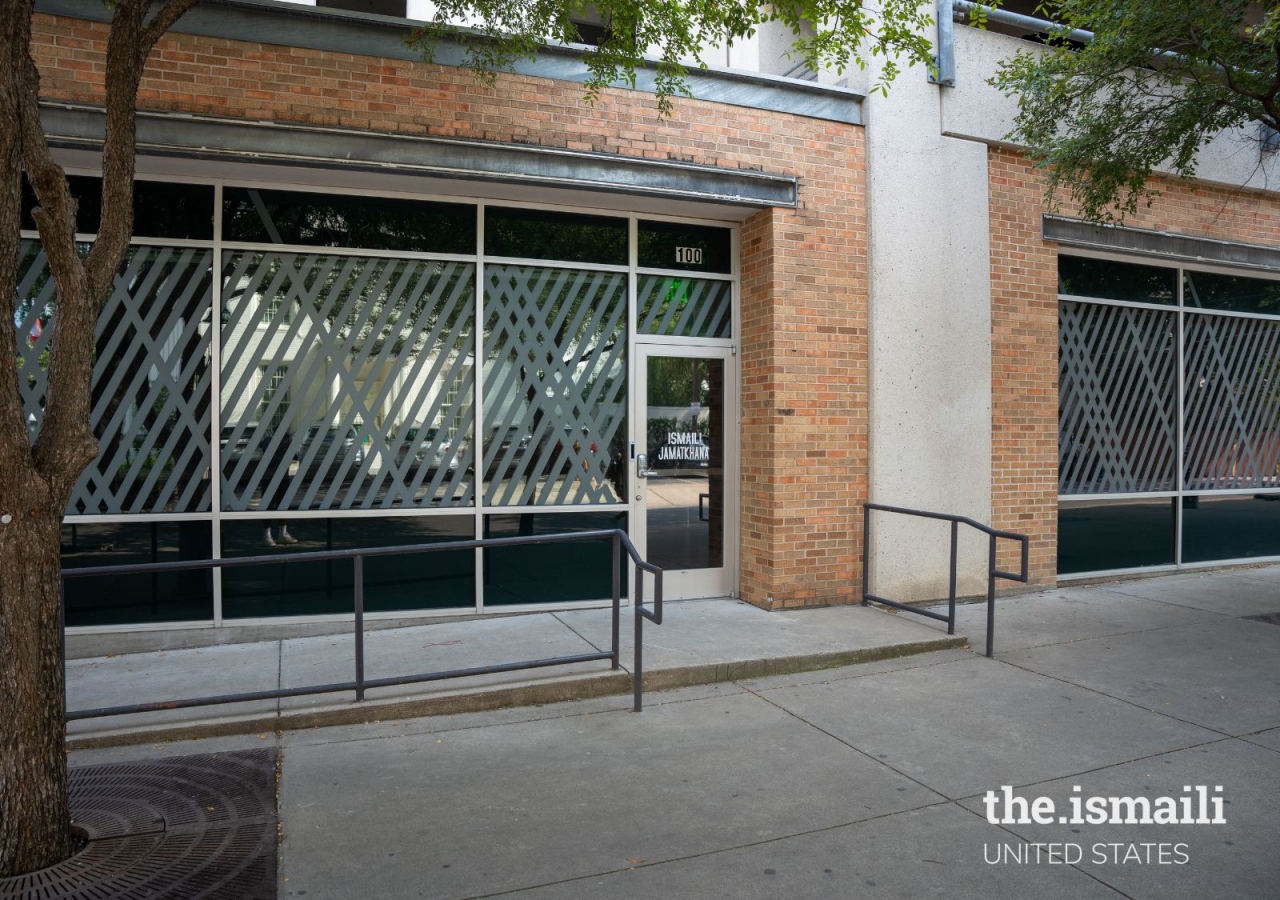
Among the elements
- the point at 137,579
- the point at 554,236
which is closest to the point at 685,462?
the point at 554,236

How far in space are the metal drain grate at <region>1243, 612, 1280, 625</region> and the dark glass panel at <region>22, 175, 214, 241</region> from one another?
995 cm

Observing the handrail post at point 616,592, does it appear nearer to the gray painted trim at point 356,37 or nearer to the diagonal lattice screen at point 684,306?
the diagonal lattice screen at point 684,306

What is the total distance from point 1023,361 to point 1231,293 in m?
3.94

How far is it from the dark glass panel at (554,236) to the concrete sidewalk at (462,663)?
3263 millimetres

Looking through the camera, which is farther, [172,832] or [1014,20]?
[1014,20]

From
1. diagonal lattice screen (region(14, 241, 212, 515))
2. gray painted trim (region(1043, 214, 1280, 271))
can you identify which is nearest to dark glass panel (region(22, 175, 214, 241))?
diagonal lattice screen (region(14, 241, 212, 515))

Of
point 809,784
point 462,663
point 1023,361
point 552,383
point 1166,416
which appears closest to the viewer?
point 809,784

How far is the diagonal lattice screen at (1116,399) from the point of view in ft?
32.8

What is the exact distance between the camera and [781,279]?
837cm

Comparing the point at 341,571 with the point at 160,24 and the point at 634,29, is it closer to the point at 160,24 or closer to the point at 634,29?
the point at 160,24

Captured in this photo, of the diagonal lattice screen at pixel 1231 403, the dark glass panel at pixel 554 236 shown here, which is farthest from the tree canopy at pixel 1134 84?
the dark glass panel at pixel 554 236

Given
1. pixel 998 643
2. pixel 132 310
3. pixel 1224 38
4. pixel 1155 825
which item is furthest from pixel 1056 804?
pixel 132 310

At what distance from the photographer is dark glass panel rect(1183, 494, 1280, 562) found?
35.9ft

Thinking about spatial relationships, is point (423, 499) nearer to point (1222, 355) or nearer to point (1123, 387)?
point (1123, 387)
